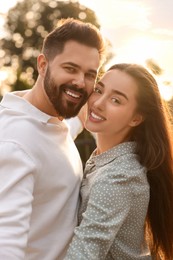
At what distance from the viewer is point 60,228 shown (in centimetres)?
278

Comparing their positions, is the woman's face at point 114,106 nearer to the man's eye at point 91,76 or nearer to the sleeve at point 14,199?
the man's eye at point 91,76

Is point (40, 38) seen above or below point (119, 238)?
below

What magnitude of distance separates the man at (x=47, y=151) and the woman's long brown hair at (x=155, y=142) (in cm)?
22

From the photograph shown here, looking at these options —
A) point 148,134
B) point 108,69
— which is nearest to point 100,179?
point 148,134

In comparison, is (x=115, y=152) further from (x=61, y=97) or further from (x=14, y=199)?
(x=14, y=199)

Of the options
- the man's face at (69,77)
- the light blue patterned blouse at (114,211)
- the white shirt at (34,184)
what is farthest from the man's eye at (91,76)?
the light blue patterned blouse at (114,211)

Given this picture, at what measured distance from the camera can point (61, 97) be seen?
288 centimetres

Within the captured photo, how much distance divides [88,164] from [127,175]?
468 mm

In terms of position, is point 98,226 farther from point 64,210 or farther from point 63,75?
point 63,75

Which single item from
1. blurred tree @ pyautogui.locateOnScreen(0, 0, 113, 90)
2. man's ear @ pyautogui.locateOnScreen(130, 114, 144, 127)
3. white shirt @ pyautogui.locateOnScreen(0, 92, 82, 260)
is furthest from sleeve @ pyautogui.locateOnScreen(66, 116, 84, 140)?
blurred tree @ pyautogui.locateOnScreen(0, 0, 113, 90)

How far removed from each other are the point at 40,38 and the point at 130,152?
24138 millimetres

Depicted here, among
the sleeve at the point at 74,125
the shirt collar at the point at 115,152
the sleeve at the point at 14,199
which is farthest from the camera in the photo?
the sleeve at the point at 74,125

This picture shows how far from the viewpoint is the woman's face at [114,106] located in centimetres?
285

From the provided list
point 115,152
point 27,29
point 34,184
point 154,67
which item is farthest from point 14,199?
point 27,29
